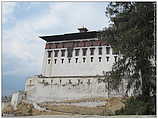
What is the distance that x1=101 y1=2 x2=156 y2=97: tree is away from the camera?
13.3m

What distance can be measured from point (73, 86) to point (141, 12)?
61.5 ft

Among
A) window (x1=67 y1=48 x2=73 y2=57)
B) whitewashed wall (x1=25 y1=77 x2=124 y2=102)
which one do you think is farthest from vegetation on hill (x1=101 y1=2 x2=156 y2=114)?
window (x1=67 y1=48 x2=73 y2=57)

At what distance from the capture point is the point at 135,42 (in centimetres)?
1362

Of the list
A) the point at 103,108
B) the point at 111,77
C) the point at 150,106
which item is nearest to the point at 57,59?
the point at 103,108

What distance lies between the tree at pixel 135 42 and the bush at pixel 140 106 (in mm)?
467

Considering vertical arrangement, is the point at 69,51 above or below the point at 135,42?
above

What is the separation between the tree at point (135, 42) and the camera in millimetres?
13344

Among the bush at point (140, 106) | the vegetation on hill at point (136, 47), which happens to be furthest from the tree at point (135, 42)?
the bush at point (140, 106)

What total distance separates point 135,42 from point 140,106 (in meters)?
3.40

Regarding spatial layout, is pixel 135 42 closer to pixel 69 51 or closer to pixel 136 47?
pixel 136 47

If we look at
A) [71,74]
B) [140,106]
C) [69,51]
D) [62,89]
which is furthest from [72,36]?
[140,106]

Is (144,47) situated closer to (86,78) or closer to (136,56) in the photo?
(136,56)

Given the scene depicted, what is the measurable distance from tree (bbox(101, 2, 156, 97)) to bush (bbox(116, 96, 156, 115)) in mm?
467

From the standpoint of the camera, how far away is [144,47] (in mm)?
13242
